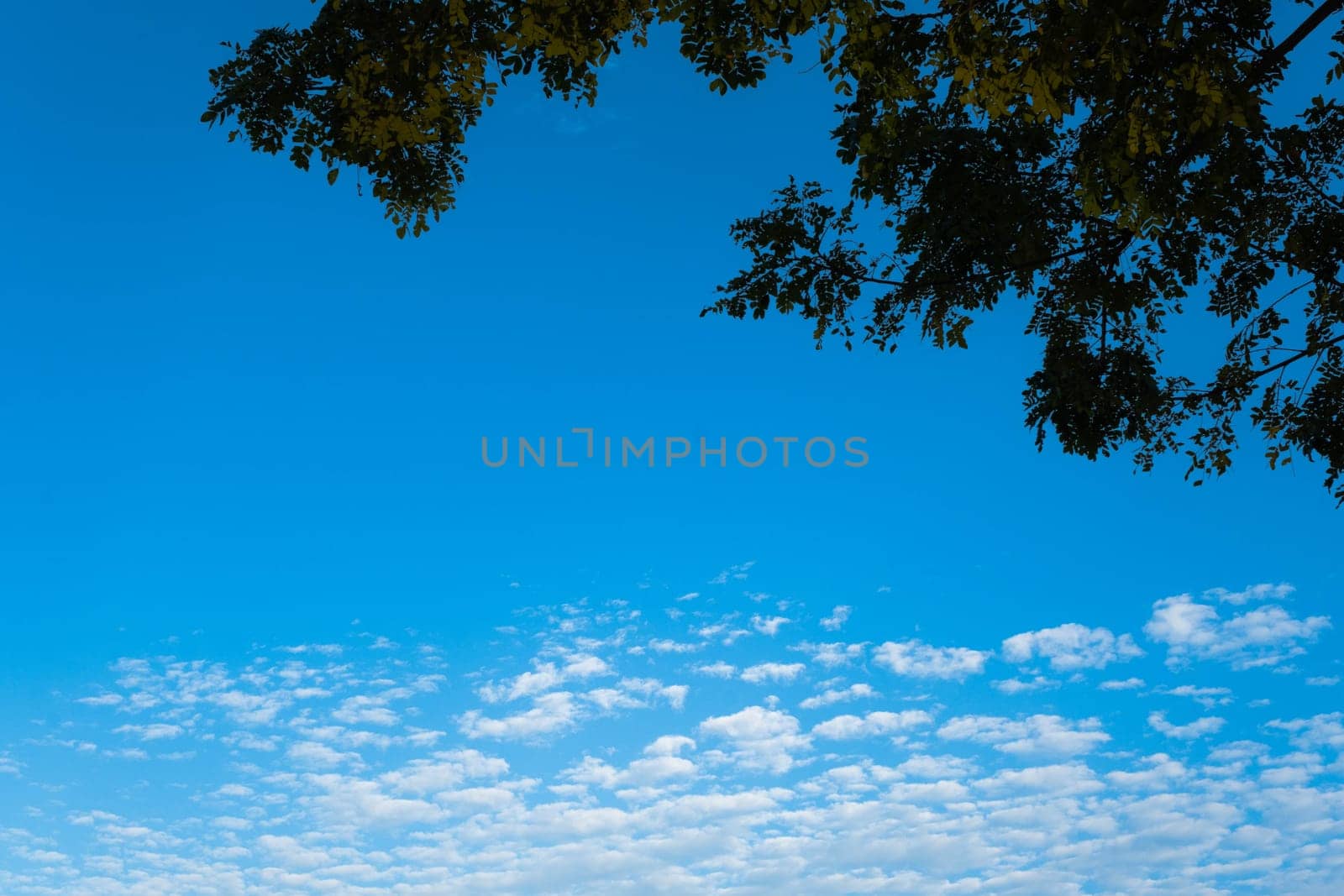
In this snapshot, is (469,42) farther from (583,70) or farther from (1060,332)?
(1060,332)

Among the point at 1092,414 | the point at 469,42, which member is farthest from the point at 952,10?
the point at 1092,414

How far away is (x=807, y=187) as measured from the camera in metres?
11.2

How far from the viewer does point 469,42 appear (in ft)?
26.7

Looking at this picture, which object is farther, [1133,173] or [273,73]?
[273,73]

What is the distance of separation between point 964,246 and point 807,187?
1.62 m

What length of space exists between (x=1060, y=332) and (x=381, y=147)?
21.8 ft

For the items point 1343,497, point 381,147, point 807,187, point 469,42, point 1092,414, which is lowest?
point 1343,497

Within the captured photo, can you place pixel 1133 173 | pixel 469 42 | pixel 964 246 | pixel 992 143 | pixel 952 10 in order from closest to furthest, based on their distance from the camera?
pixel 1133 173, pixel 952 10, pixel 469 42, pixel 992 143, pixel 964 246

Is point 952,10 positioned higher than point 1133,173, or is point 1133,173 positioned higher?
point 952,10

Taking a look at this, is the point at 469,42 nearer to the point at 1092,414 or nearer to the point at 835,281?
the point at 835,281

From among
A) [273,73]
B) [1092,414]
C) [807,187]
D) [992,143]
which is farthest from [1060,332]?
[273,73]

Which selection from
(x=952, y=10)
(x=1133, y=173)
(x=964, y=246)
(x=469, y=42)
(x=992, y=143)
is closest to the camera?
(x=1133, y=173)

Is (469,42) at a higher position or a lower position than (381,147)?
higher

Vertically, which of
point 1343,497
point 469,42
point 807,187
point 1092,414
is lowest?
point 1343,497
